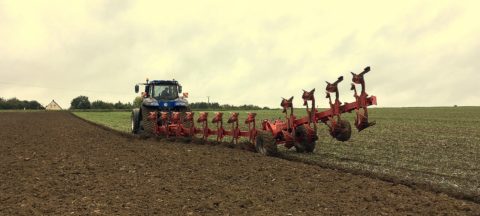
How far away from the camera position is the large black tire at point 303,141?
1225cm

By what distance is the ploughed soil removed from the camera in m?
6.56

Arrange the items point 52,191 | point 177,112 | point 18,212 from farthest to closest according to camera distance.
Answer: point 177,112, point 52,191, point 18,212

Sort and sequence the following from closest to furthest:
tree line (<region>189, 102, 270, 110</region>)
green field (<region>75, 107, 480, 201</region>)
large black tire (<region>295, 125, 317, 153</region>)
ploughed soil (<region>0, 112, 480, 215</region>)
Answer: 1. ploughed soil (<region>0, 112, 480, 215</region>)
2. green field (<region>75, 107, 480, 201</region>)
3. large black tire (<region>295, 125, 317, 153</region>)
4. tree line (<region>189, 102, 270, 110</region>)

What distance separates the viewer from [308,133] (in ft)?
39.0

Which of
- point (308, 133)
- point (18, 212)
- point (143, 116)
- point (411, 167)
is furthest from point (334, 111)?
point (143, 116)

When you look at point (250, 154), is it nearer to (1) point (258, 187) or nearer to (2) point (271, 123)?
(2) point (271, 123)

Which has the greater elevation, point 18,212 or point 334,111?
point 334,111

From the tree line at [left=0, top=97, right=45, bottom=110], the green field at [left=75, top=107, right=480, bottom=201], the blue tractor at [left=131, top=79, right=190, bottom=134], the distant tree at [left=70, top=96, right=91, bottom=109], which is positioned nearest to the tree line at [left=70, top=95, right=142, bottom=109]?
the distant tree at [left=70, top=96, right=91, bottom=109]

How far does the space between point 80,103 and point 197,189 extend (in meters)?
115

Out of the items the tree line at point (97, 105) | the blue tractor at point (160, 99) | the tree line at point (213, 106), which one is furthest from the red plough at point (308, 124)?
the tree line at point (97, 105)

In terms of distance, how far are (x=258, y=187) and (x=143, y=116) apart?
37.9ft

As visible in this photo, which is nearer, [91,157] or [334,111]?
[334,111]

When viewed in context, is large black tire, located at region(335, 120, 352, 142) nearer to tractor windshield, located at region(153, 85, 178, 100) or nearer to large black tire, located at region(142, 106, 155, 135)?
large black tire, located at region(142, 106, 155, 135)

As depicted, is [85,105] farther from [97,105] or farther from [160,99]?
[160,99]
